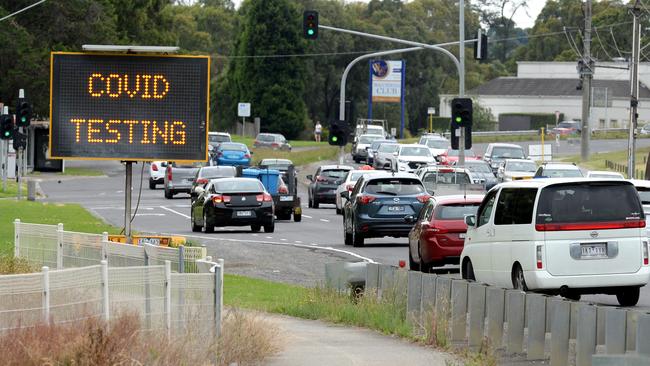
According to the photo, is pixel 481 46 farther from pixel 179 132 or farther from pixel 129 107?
pixel 129 107

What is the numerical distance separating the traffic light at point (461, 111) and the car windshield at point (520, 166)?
10.3m

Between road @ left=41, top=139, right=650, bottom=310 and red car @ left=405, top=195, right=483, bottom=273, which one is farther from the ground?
red car @ left=405, top=195, right=483, bottom=273

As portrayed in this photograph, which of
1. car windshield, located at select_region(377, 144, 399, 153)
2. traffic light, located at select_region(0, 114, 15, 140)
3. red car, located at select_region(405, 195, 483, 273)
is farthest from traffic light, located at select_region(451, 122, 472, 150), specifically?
red car, located at select_region(405, 195, 483, 273)

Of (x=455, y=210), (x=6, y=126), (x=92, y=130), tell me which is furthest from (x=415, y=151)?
(x=92, y=130)

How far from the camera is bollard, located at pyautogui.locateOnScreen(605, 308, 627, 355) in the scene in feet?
45.1

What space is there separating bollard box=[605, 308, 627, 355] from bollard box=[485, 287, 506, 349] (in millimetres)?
2508

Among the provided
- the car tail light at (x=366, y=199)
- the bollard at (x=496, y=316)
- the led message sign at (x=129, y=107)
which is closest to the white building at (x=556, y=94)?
the car tail light at (x=366, y=199)

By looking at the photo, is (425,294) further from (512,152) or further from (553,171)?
(512,152)

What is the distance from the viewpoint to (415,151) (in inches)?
2709

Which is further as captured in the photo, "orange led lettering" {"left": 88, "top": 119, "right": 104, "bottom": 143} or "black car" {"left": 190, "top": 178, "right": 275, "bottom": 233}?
"black car" {"left": 190, "top": 178, "right": 275, "bottom": 233}

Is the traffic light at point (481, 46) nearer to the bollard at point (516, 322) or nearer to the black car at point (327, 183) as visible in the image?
the black car at point (327, 183)

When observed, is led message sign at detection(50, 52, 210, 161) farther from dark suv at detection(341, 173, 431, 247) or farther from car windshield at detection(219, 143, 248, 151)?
car windshield at detection(219, 143, 248, 151)

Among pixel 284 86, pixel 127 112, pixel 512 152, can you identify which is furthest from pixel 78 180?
pixel 127 112

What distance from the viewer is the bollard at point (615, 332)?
1376cm
